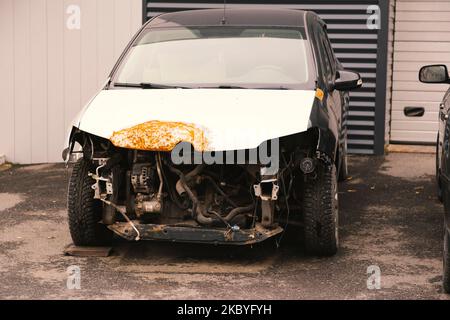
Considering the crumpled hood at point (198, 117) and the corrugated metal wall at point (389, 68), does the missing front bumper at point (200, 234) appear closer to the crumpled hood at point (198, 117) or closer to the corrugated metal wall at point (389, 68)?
the crumpled hood at point (198, 117)

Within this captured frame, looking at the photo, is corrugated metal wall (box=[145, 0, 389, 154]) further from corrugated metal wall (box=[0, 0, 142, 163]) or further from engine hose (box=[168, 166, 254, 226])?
engine hose (box=[168, 166, 254, 226])

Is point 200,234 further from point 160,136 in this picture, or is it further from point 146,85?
point 146,85

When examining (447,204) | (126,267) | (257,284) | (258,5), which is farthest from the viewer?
(258,5)

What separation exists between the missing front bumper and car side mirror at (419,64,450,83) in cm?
214

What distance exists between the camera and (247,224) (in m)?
7.10

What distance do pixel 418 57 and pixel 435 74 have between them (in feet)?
15.1

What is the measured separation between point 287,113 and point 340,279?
1.23 meters

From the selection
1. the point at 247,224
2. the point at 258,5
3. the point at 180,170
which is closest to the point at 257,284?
the point at 247,224

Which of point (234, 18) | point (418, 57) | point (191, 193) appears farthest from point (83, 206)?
point (418, 57)

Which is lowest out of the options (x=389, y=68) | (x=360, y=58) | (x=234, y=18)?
(x=389, y=68)

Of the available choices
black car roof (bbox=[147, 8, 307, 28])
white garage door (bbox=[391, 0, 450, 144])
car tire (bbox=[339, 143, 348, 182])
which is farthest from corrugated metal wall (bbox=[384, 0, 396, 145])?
black car roof (bbox=[147, 8, 307, 28])

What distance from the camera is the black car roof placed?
844cm

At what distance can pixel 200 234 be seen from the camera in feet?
22.7
